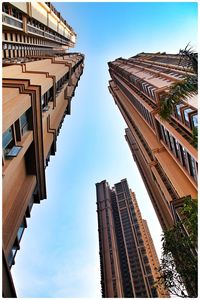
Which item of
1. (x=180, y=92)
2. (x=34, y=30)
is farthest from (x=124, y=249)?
(x=180, y=92)

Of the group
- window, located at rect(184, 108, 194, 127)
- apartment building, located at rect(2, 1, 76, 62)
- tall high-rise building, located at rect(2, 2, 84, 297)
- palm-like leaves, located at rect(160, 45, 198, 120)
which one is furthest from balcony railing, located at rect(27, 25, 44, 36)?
palm-like leaves, located at rect(160, 45, 198, 120)

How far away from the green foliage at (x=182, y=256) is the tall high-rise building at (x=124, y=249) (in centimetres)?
6463

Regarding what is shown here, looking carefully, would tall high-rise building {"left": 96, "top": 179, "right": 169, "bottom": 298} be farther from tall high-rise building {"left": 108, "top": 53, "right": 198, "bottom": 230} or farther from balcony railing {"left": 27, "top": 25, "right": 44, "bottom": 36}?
balcony railing {"left": 27, "top": 25, "right": 44, "bottom": 36}

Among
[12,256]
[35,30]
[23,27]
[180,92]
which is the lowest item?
[12,256]

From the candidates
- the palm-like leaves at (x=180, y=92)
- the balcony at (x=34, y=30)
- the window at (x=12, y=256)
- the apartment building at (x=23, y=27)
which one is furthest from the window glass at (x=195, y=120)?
the balcony at (x=34, y=30)

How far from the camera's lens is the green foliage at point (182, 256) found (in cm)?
1009

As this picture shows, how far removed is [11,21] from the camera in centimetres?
3525

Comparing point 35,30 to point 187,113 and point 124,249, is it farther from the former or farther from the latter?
point 124,249

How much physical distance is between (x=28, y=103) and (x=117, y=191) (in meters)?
100

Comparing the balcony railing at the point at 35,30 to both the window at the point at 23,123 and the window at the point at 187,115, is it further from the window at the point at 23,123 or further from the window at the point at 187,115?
the window at the point at 23,123

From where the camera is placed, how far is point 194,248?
1122cm

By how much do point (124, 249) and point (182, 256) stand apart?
8265cm

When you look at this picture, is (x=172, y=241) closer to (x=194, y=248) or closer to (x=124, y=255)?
(x=194, y=248)

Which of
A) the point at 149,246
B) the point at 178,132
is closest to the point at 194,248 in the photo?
the point at 178,132
